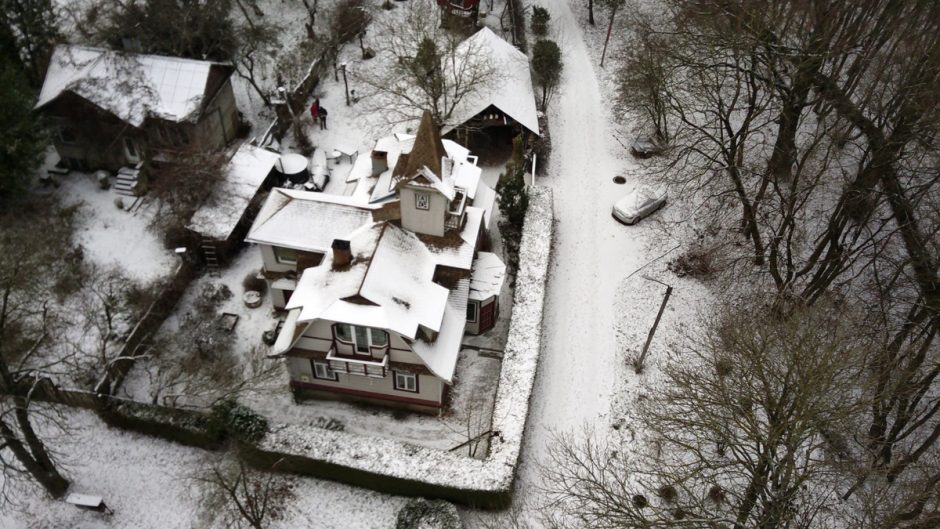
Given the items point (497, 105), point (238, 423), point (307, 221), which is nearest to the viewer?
point (238, 423)

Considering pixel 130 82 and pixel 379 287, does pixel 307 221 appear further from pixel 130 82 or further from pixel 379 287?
pixel 130 82

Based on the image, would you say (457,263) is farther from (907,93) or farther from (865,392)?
(907,93)

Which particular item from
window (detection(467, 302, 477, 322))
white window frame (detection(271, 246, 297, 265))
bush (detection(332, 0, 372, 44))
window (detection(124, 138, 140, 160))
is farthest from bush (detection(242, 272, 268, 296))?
bush (detection(332, 0, 372, 44))

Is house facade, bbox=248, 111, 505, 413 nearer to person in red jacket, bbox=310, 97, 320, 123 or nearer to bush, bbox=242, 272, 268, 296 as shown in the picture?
bush, bbox=242, 272, 268, 296

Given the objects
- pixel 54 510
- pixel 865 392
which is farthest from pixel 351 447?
pixel 865 392

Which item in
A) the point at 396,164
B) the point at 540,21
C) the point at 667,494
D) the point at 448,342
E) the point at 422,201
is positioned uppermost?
the point at 396,164

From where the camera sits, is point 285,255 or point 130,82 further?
point 130,82

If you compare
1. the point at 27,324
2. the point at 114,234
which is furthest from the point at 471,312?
the point at 114,234
